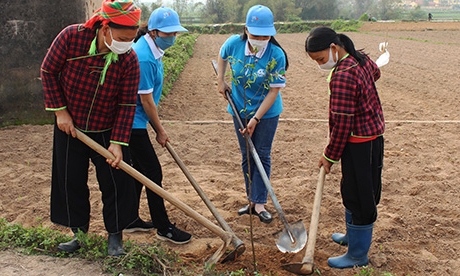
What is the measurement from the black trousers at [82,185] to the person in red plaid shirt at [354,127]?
143 cm

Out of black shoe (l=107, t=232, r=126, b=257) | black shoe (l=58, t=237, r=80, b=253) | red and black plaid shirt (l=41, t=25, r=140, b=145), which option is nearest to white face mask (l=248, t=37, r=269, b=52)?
red and black plaid shirt (l=41, t=25, r=140, b=145)

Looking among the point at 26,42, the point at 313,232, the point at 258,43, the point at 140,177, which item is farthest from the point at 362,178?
the point at 26,42

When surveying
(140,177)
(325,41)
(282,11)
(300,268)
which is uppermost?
(325,41)

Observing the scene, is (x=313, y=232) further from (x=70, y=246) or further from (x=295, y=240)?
(x=70, y=246)

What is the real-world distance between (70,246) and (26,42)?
4.64 m

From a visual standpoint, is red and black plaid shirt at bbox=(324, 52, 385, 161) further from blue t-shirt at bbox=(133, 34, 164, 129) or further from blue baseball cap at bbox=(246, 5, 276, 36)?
blue t-shirt at bbox=(133, 34, 164, 129)

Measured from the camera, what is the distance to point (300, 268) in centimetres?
321

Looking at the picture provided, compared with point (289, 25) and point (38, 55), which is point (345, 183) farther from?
point (289, 25)

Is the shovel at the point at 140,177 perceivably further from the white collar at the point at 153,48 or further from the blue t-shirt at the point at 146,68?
the white collar at the point at 153,48

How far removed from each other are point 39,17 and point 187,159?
127 inches

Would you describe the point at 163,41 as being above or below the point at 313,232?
above

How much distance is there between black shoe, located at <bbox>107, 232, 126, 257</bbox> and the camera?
339 centimetres

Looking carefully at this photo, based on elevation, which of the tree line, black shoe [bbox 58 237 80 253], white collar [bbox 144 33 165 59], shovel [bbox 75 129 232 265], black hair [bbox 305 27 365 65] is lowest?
the tree line

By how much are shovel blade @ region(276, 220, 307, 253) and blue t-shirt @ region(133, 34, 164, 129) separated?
1.37 meters
